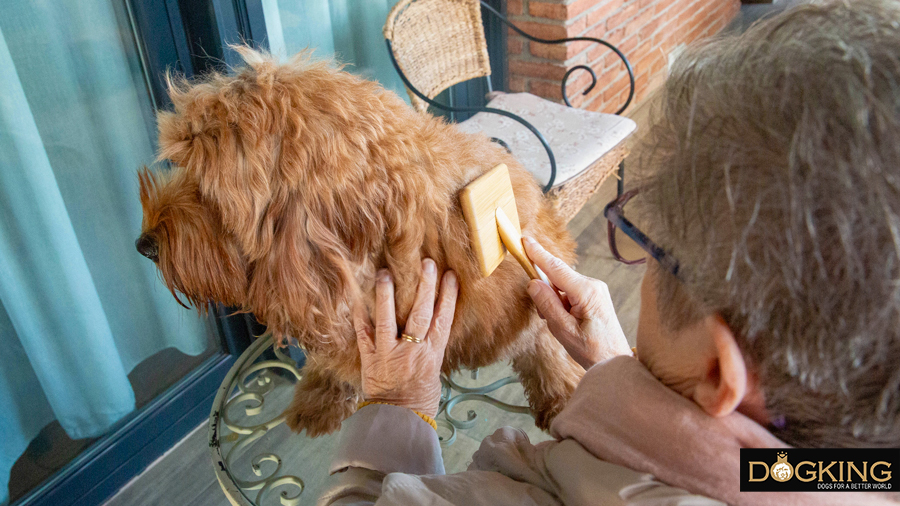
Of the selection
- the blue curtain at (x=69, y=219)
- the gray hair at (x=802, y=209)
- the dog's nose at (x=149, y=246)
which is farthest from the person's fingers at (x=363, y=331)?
the blue curtain at (x=69, y=219)

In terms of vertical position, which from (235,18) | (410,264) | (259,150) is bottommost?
(410,264)

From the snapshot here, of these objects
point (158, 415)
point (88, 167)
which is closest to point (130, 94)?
point (88, 167)

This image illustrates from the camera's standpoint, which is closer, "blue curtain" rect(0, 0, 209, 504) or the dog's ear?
the dog's ear

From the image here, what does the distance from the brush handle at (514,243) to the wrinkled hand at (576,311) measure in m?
0.02

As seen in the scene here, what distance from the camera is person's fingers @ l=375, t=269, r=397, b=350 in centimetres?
107

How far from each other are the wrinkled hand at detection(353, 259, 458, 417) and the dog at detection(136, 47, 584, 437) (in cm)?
3

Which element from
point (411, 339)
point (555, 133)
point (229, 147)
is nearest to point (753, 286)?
point (411, 339)

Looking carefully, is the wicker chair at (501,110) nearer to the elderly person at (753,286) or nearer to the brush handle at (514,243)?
the brush handle at (514,243)

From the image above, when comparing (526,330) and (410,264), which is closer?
(410,264)

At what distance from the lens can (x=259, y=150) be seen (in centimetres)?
92

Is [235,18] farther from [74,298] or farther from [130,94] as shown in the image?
[74,298]

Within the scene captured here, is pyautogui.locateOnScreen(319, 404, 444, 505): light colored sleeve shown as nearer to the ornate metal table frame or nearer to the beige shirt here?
the beige shirt

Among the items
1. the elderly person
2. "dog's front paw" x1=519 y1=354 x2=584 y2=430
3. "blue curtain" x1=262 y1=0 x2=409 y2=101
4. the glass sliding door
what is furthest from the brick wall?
the elderly person

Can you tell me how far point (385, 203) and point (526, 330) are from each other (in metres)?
0.46
